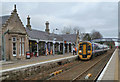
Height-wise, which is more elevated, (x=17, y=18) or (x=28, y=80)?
(x=17, y=18)

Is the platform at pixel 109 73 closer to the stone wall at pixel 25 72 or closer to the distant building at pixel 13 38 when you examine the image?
the stone wall at pixel 25 72

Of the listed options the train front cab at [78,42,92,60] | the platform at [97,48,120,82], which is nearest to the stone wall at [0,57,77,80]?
the platform at [97,48,120,82]

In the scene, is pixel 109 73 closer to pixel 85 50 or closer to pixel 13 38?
pixel 85 50

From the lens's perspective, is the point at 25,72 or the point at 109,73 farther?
the point at 25,72

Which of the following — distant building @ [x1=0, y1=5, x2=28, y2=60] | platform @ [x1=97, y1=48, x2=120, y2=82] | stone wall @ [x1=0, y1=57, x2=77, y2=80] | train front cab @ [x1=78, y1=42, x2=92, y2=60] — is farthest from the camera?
train front cab @ [x1=78, y1=42, x2=92, y2=60]

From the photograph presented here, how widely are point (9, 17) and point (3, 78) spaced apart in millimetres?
11507

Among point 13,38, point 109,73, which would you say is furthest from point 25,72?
point 13,38

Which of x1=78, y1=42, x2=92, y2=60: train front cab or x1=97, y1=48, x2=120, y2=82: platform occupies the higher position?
x1=78, y1=42, x2=92, y2=60: train front cab

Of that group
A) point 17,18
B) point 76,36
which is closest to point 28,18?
point 17,18

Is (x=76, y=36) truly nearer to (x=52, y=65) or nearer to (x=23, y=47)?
(x=23, y=47)

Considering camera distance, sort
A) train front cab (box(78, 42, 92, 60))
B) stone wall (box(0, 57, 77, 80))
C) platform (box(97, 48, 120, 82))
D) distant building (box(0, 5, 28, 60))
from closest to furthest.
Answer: platform (box(97, 48, 120, 82)) < stone wall (box(0, 57, 77, 80)) < distant building (box(0, 5, 28, 60)) < train front cab (box(78, 42, 92, 60))

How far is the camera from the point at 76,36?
42906mm

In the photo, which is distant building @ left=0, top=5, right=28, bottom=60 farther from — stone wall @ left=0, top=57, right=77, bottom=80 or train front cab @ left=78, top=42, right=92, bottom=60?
train front cab @ left=78, top=42, right=92, bottom=60

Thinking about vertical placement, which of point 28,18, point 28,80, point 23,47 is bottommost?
point 28,80
